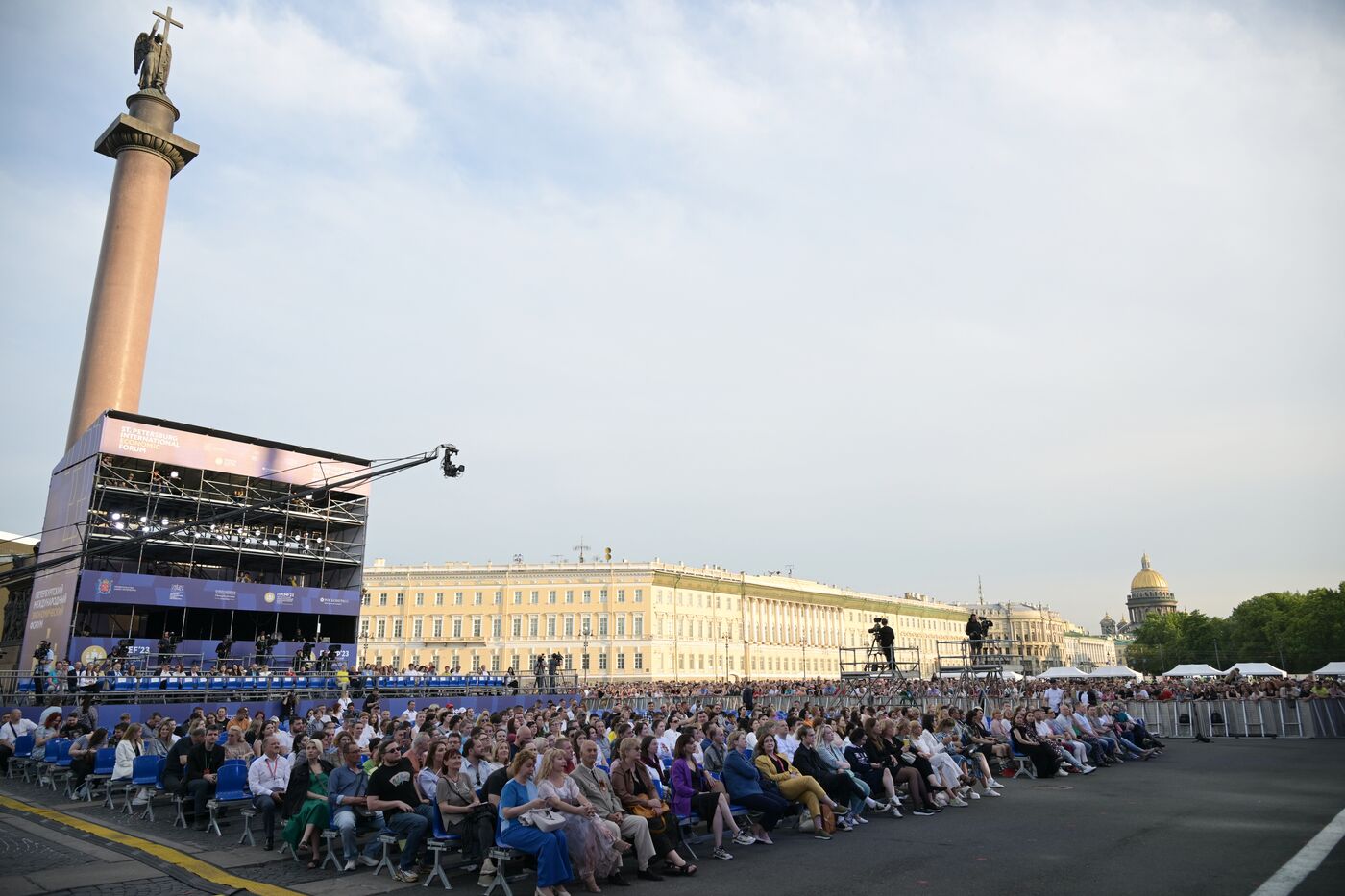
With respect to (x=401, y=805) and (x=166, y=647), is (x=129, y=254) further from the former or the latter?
(x=401, y=805)

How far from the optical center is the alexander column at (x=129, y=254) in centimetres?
4494

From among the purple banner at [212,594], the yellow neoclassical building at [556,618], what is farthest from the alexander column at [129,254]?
the yellow neoclassical building at [556,618]

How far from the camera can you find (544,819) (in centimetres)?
783

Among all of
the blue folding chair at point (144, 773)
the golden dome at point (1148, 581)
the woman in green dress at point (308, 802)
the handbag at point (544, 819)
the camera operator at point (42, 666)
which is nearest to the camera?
the handbag at point (544, 819)

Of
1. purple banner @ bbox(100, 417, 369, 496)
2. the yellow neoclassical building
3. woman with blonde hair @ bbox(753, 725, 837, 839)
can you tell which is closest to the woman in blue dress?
woman with blonde hair @ bbox(753, 725, 837, 839)

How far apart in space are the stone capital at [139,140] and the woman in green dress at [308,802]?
50.7 meters

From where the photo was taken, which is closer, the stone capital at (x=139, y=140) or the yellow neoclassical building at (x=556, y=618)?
the stone capital at (x=139, y=140)

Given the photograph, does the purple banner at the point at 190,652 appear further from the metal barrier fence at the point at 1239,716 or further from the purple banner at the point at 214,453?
the metal barrier fence at the point at 1239,716

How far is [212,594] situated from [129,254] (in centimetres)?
2204

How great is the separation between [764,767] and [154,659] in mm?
32291

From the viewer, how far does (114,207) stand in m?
47.6

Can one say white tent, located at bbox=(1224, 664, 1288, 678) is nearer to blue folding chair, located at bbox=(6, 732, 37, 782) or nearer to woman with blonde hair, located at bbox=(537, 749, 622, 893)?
woman with blonde hair, located at bbox=(537, 749, 622, 893)

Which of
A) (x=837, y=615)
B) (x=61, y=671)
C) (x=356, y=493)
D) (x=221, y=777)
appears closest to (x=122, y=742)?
(x=221, y=777)

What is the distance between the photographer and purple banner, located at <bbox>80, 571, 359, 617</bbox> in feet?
108
